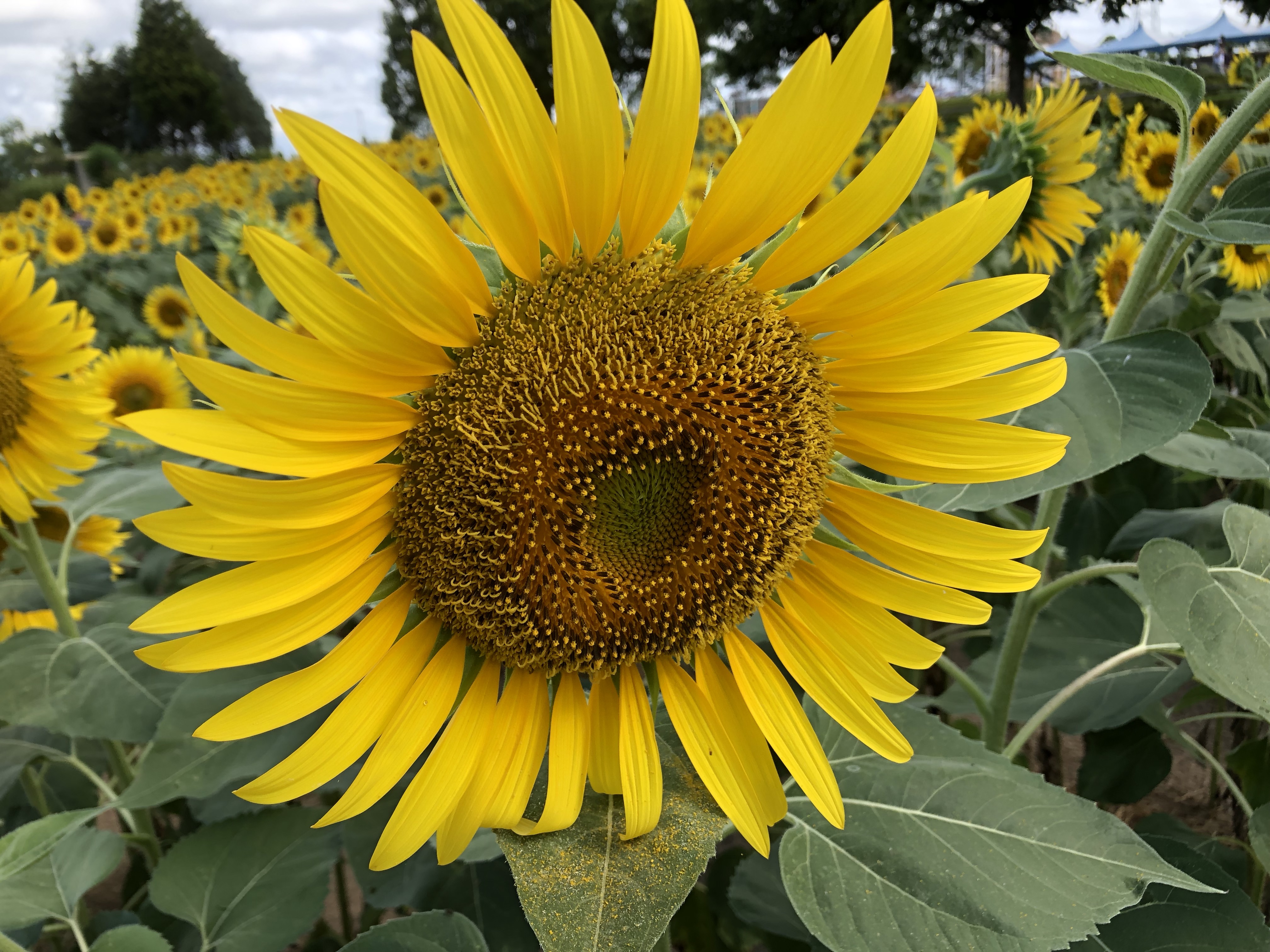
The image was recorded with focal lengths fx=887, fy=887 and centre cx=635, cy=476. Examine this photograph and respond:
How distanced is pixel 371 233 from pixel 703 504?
48cm

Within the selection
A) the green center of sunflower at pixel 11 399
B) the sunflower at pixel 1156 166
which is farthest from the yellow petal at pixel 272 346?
the sunflower at pixel 1156 166

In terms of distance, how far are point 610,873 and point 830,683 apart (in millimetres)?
344

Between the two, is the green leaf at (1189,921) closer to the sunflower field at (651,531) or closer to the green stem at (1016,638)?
the sunflower field at (651,531)

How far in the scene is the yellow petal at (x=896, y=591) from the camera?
104 cm

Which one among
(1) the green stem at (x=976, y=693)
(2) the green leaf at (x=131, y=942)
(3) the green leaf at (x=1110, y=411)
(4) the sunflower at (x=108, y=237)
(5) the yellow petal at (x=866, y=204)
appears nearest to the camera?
(5) the yellow petal at (x=866, y=204)

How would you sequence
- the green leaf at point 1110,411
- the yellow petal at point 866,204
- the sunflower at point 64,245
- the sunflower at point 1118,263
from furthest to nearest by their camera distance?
the sunflower at point 64,245 < the sunflower at point 1118,263 < the green leaf at point 1110,411 < the yellow petal at point 866,204

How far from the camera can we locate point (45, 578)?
5.96 ft

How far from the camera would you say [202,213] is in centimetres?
1056

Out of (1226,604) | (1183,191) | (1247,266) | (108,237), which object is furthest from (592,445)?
(108,237)

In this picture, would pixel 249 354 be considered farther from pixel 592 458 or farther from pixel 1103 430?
pixel 1103 430

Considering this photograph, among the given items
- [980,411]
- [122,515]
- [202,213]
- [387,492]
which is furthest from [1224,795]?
[202,213]

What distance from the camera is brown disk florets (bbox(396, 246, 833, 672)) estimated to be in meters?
0.95

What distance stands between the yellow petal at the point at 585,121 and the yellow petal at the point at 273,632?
0.44 metres

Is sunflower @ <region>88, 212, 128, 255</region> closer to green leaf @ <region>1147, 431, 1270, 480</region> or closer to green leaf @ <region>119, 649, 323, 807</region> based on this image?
green leaf @ <region>119, 649, 323, 807</region>
